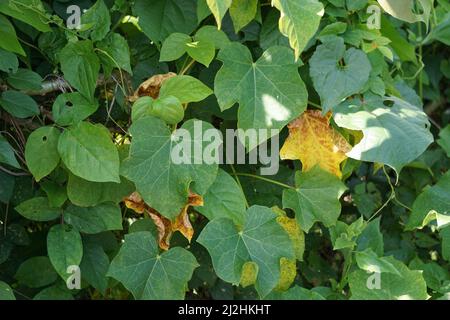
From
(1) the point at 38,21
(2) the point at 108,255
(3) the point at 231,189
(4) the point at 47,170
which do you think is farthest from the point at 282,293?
(1) the point at 38,21

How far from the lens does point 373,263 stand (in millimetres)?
1388

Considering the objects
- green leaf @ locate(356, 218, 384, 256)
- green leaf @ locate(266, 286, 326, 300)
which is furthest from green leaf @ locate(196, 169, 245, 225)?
green leaf @ locate(356, 218, 384, 256)

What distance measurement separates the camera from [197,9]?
1.36 m

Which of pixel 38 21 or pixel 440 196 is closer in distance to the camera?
pixel 38 21

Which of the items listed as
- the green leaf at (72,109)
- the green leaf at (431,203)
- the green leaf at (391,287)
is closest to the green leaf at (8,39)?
the green leaf at (72,109)

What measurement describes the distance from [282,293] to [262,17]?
0.57m

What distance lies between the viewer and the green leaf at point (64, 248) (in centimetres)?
133

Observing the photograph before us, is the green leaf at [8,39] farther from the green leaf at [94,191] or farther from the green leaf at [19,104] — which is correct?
the green leaf at [94,191]

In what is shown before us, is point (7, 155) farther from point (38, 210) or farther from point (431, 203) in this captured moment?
point (431, 203)

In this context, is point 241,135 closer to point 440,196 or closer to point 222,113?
point 222,113

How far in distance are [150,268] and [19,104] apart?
40cm

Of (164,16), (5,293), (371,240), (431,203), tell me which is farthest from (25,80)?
(431,203)

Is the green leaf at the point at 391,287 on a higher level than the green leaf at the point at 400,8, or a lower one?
lower

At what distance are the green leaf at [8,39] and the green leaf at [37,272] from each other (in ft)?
1.42
